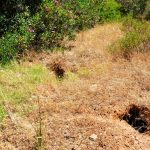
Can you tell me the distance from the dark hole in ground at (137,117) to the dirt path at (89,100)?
0.40 ft

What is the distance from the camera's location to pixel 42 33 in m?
10.2

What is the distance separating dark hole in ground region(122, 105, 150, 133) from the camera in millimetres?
7684

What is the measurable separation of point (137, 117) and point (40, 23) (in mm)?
3568

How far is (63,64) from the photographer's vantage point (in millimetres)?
9391

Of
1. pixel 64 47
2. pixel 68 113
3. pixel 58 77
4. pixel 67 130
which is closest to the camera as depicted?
pixel 67 130

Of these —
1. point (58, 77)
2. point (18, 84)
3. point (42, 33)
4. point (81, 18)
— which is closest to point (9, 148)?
point (18, 84)

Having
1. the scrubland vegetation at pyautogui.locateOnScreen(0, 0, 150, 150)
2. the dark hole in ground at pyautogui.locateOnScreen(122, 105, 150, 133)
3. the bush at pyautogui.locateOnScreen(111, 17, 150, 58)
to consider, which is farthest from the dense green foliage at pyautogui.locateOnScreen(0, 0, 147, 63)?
the dark hole in ground at pyautogui.locateOnScreen(122, 105, 150, 133)

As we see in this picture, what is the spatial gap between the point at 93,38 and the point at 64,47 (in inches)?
40.4

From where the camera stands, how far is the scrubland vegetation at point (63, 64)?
739cm

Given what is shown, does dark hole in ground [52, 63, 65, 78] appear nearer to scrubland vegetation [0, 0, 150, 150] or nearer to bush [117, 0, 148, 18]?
scrubland vegetation [0, 0, 150, 150]

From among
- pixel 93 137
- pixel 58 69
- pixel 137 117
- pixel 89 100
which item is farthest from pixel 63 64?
pixel 93 137

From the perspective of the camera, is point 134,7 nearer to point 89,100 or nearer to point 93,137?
point 89,100

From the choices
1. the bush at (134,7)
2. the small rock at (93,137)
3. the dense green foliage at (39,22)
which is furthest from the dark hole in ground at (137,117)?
the bush at (134,7)

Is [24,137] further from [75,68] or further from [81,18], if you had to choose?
[81,18]
